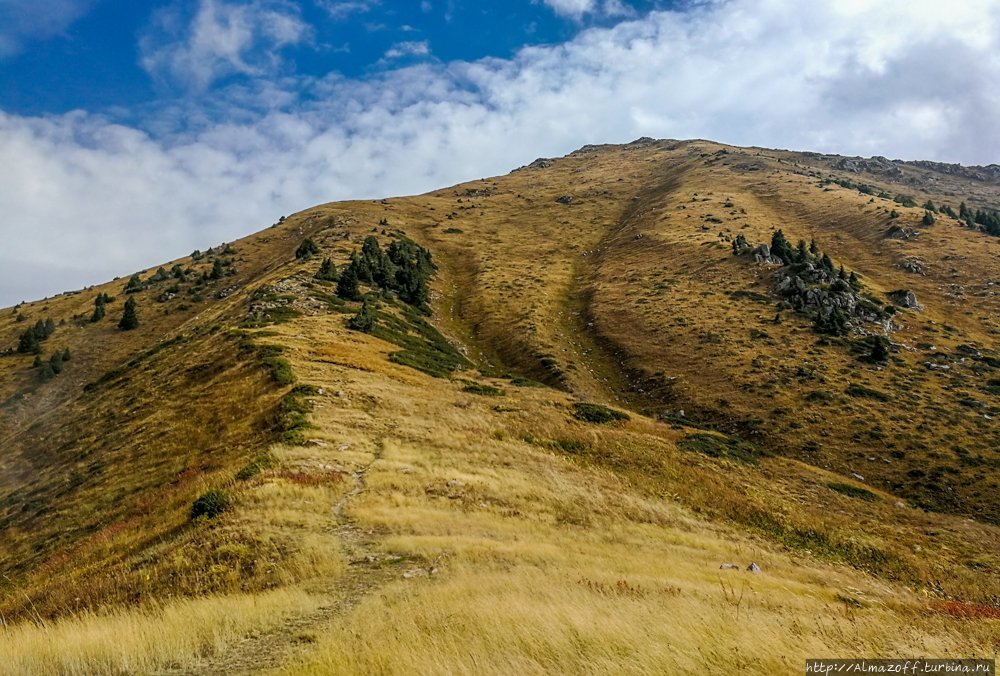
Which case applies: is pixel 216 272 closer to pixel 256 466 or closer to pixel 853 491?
pixel 256 466

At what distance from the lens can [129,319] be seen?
222 feet

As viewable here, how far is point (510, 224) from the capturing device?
13062 cm

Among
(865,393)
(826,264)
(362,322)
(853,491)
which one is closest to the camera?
(853,491)

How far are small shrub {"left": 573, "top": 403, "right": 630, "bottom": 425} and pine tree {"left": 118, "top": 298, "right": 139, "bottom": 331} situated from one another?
62634mm

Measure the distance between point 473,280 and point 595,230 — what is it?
48389mm

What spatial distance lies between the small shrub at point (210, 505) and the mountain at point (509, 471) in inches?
4.1

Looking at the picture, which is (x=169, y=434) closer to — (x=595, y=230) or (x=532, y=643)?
(x=532, y=643)

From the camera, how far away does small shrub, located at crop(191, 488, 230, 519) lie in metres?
14.5

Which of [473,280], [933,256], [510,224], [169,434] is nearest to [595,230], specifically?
[510,224]

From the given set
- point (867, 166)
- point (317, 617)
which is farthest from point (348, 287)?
point (867, 166)

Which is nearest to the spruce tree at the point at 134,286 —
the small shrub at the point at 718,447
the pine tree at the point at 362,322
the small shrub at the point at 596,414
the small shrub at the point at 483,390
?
the pine tree at the point at 362,322

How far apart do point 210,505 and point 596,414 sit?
78.9 ft

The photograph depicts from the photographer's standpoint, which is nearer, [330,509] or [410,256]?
[330,509]

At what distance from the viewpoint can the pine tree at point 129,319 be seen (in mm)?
67188
